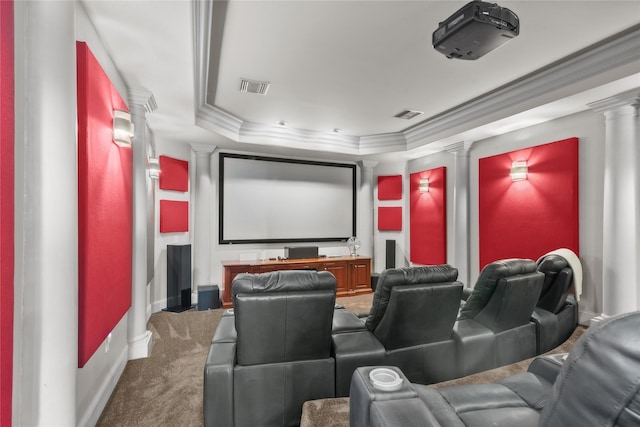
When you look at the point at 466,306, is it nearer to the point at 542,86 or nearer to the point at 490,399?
the point at 490,399

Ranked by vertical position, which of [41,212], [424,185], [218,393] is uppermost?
[424,185]

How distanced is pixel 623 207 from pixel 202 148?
522cm

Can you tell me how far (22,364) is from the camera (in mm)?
1137

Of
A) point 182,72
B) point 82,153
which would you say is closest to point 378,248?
point 182,72

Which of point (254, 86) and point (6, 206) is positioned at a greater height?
point (254, 86)

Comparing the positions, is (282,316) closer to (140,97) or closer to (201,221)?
(140,97)

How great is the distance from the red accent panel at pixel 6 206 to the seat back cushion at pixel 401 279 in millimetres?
1699

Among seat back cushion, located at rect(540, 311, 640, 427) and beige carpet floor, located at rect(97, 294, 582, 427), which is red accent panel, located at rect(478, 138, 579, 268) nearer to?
beige carpet floor, located at rect(97, 294, 582, 427)

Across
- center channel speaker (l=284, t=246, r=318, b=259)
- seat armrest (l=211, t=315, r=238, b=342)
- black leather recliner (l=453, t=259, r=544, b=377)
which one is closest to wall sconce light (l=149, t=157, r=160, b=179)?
seat armrest (l=211, t=315, r=238, b=342)

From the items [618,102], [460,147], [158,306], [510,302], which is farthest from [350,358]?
[460,147]

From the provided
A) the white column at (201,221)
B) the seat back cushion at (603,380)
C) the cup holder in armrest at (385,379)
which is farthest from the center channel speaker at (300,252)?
the seat back cushion at (603,380)

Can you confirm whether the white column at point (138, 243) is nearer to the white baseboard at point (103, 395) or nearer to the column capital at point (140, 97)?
the column capital at point (140, 97)

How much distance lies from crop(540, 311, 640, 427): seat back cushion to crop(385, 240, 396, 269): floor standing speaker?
544 cm

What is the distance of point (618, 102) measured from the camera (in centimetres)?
290
